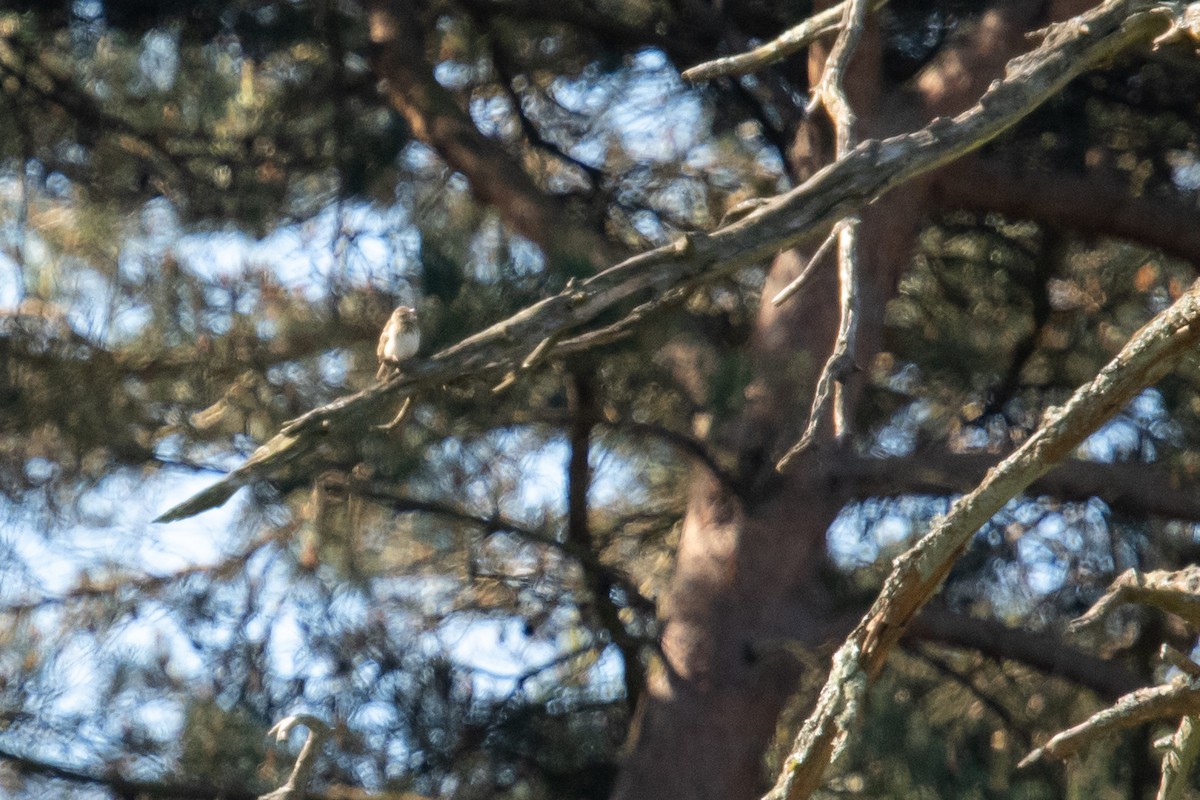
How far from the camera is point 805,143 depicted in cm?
450

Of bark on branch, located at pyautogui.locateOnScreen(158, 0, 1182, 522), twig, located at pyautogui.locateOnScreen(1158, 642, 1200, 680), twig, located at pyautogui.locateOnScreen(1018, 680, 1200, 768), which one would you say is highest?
bark on branch, located at pyautogui.locateOnScreen(158, 0, 1182, 522)

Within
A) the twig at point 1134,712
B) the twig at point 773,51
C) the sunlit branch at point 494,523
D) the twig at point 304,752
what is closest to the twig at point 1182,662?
the twig at point 1134,712

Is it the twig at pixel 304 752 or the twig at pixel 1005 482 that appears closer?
the twig at pixel 1005 482

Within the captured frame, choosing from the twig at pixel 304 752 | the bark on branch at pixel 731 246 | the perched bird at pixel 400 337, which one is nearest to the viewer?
the bark on branch at pixel 731 246

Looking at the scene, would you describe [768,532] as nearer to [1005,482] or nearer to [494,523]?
[494,523]

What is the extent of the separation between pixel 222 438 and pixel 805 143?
6.29ft

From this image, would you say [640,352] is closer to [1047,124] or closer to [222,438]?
[222,438]

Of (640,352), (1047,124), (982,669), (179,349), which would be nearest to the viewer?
(640,352)

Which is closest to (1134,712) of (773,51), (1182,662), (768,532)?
(1182,662)

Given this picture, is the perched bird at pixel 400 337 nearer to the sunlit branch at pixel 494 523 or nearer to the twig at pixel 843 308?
the sunlit branch at pixel 494 523

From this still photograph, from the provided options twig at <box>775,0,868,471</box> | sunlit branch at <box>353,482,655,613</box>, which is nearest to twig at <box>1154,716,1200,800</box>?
twig at <box>775,0,868,471</box>

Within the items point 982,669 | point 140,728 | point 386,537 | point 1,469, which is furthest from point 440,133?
point 982,669

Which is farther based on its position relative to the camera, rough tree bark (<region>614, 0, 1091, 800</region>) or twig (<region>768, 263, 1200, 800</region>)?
rough tree bark (<region>614, 0, 1091, 800</region>)

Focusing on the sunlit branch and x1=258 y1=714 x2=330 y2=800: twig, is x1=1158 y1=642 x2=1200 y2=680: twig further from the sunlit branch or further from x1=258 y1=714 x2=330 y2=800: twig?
the sunlit branch
